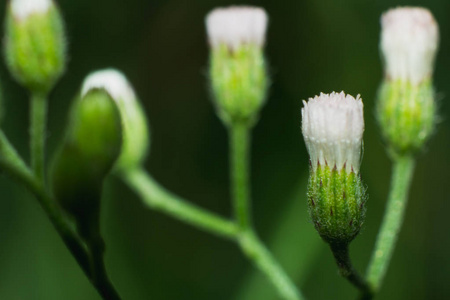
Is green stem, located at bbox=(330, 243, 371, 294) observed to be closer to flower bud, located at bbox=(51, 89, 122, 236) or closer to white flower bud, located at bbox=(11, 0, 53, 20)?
flower bud, located at bbox=(51, 89, 122, 236)

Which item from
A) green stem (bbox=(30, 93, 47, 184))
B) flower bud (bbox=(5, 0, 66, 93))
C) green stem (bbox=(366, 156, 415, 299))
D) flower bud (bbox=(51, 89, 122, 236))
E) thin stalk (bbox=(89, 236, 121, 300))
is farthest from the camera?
flower bud (bbox=(5, 0, 66, 93))

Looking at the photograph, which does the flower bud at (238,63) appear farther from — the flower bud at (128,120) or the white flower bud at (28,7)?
the white flower bud at (28,7)

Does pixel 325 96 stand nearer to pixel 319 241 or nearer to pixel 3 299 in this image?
pixel 319 241

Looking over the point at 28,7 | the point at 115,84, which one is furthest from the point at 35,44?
the point at 115,84

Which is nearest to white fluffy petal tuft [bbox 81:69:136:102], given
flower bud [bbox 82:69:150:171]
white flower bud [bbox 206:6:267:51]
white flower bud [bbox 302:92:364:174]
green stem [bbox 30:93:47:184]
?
flower bud [bbox 82:69:150:171]

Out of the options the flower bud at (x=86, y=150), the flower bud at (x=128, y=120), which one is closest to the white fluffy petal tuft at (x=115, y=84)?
the flower bud at (x=128, y=120)
